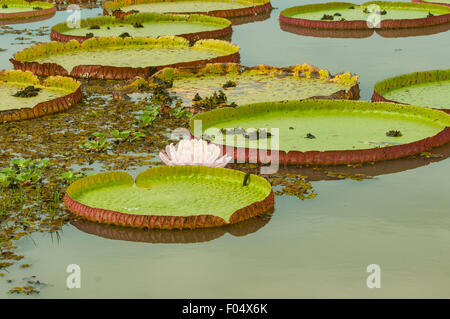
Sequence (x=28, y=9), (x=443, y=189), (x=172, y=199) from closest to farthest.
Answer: (x=172, y=199)
(x=443, y=189)
(x=28, y=9)

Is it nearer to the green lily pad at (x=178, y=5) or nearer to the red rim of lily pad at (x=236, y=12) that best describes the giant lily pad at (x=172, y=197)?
the red rim of lily pad at (x=236, y=12)

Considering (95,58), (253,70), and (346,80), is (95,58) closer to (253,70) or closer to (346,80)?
(253,70)

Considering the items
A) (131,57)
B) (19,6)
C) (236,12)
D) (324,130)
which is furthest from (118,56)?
(19,6)

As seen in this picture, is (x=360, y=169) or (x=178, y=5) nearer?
(x=360, y=169)

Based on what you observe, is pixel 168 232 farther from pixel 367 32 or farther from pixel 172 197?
pixel 367 32

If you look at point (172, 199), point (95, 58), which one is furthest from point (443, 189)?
point (95, 58)

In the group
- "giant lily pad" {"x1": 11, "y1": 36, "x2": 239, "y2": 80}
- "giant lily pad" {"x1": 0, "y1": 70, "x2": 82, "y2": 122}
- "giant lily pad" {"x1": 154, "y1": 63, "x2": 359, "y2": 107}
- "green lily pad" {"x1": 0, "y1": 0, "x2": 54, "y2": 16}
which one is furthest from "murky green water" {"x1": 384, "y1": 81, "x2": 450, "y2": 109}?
"green lily pad" {"x1": 0, "y1": 0, "x2": 54, "y2": 16}
